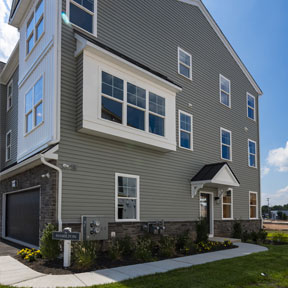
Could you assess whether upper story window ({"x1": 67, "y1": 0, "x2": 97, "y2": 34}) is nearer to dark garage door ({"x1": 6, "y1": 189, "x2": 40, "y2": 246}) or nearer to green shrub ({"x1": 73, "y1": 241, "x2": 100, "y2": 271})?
dark garage door ({"x1": 6, "y1": 189, "x2": 40, "y2": 246})

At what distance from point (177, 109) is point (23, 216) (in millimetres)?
7272

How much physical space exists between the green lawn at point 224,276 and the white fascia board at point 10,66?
1118 centimetres

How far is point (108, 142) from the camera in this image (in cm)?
988

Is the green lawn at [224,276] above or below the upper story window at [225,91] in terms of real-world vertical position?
below

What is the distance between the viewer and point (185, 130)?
13203 mm

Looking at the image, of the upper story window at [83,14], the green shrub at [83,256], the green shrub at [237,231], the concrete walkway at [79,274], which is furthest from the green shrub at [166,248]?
the upper story window at [83,14]

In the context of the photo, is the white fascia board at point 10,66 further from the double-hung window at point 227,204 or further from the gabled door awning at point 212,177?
the double-hung window at point 227,204

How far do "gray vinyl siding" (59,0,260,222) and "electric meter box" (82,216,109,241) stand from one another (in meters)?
0.52

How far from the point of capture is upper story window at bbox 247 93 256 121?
18.5 meters

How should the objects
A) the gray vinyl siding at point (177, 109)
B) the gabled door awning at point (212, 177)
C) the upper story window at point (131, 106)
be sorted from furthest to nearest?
1. the gabled door awning at point (212, 177)
2. the upper story window at point (131, 106)
3. the gray vinyl siding at point (177, 109)

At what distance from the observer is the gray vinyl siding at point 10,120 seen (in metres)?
14.0

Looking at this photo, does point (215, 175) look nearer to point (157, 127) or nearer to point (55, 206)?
point (157, 127)

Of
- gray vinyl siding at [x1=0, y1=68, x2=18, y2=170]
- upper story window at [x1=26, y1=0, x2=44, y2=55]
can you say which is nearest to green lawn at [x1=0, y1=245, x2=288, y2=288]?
upper story window at [x1=26, y1=0, x2=44, y2=55]

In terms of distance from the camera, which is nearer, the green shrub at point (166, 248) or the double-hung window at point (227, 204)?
the green shrub at point (166, 248)
